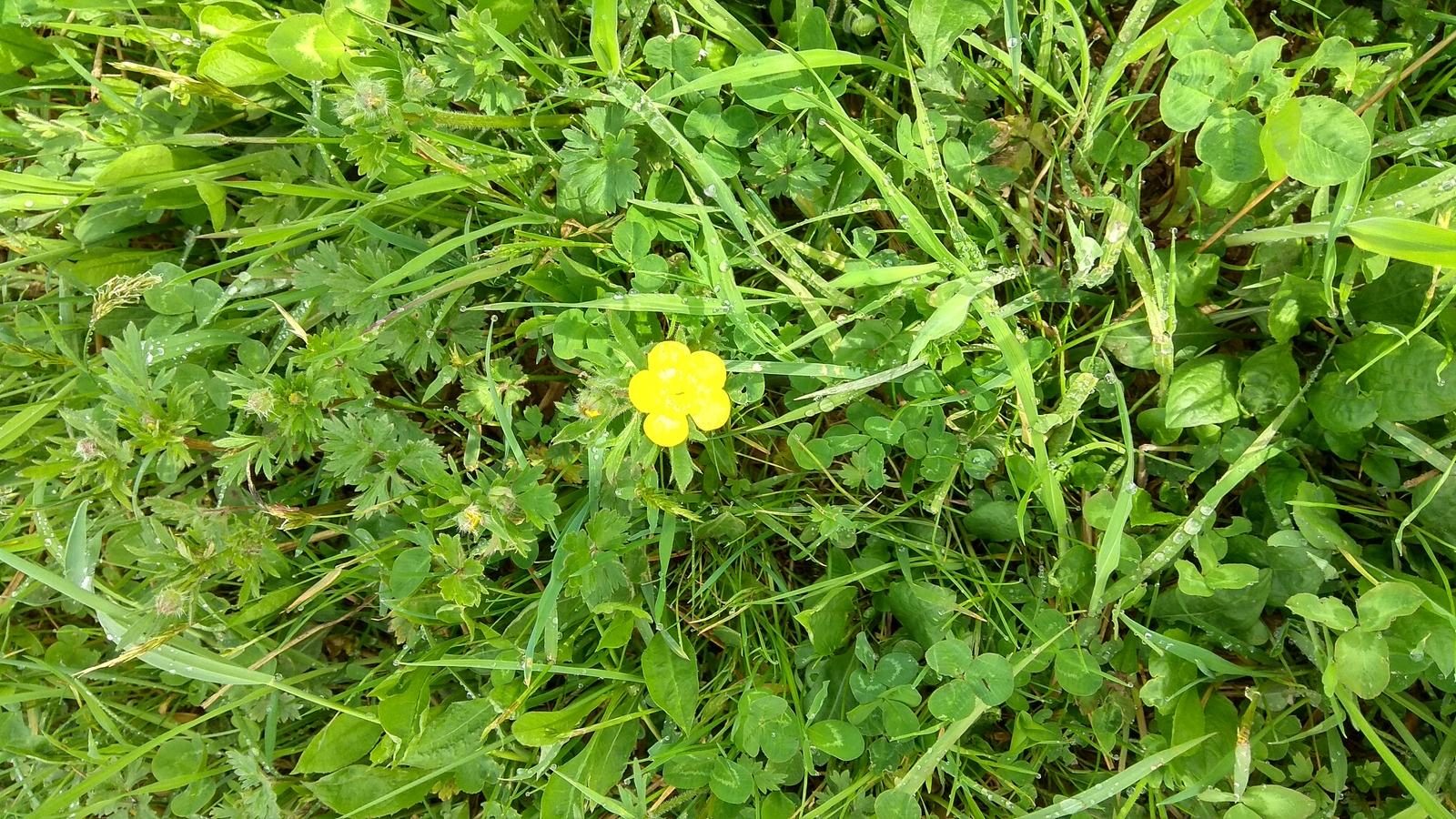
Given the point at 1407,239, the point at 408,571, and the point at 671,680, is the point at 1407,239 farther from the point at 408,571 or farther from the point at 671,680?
the point at 408,571

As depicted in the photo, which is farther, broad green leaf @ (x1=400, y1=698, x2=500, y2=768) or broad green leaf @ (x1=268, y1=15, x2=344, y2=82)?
broad green leaf @ (x1=400, y1=698, x2=500, y2=768)

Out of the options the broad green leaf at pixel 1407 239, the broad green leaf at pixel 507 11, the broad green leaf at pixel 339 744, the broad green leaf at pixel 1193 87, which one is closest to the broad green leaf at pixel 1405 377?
the broad green leaf at pixel 1407 239

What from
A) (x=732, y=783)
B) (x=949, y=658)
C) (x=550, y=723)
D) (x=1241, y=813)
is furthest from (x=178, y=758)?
(x=1241, y=813)

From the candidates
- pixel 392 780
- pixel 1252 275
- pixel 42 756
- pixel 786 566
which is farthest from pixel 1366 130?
pixel 42 756

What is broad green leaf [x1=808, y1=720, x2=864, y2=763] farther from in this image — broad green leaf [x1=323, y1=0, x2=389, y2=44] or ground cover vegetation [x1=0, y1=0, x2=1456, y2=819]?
broad green leaf [x1=323, y1=0, x2=389, y2=44]

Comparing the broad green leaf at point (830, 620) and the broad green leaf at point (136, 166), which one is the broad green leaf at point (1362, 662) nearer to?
the broad green leaf at point (830, 620)

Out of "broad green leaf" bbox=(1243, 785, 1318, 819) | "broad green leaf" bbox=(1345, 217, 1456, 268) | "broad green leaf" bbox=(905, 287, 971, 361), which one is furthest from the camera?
"broad green leaf" bbox=(1243, 785, 1318, 819)

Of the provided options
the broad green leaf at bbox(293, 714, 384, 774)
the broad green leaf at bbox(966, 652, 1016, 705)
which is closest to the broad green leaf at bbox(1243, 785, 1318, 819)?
the broad green leaf at bbox(966, 652, 1016, 705)
